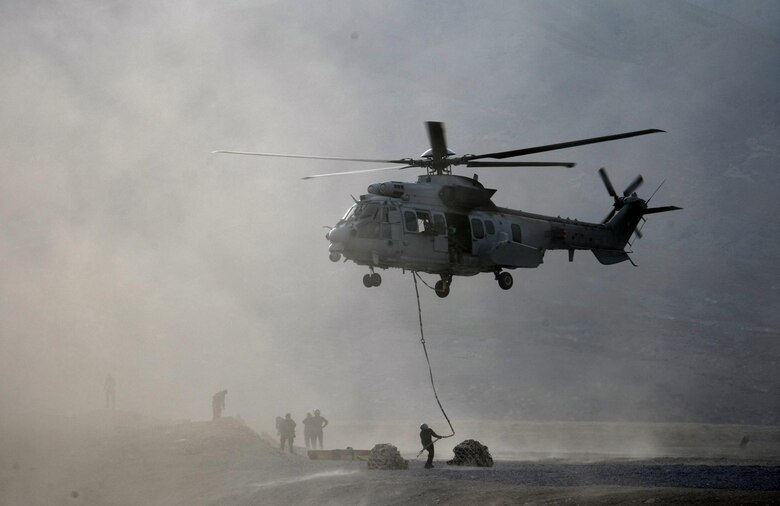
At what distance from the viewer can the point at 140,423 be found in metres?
34.9

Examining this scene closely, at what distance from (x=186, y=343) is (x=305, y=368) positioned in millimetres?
12397

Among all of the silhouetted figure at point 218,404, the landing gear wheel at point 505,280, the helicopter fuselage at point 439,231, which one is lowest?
the silhouetted figure at point 218,404

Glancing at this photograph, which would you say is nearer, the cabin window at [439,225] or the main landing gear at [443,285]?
the cabin window at [439,225]

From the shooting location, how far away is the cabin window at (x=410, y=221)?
2030 centimetres

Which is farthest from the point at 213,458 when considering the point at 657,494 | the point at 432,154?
the point at 657,494

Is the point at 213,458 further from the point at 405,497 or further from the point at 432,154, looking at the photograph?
the point at 432,154

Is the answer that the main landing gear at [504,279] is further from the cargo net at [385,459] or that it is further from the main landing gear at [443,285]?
the cargo net at [385,459]

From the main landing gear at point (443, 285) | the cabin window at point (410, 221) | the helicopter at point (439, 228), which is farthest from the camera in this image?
the main landing gear at point (443, 285)

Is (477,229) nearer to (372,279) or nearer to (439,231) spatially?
(439,231)

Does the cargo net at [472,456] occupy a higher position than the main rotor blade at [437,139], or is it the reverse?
the main rotor blade at [437,139]

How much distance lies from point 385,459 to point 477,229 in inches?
269

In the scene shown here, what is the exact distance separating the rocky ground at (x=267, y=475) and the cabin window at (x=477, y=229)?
236 inches

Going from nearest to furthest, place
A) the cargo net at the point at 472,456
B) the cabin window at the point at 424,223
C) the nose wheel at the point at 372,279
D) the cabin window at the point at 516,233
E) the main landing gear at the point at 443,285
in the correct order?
the nose wheel at the point at 372,279 < the cabin window at the point at 424,223 < the main landing gear at the point at 443,285 < the cabin window at the point at 516,233 < the cargo net at the point at 472,456

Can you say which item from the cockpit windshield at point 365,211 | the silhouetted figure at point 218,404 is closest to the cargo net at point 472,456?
the cockpit windshield at point 365,211
